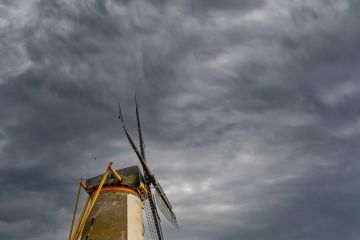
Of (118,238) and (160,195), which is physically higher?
(160,195)

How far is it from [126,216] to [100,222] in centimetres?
140

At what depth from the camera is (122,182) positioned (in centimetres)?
1830

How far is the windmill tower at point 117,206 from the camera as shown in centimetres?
1652

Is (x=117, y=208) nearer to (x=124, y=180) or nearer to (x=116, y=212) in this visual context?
(x=116, y=212)

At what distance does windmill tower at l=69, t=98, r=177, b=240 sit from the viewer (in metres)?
16.5

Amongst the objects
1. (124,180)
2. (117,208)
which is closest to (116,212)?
(117,208)

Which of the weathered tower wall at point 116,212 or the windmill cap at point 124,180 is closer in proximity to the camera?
the weathered tower wall at point 116,212

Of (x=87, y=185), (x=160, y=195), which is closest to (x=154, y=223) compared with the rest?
(x=160, y=195)

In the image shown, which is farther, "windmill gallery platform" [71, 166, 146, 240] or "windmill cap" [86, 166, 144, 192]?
"windmill cap" [86, 166, 144, 192]

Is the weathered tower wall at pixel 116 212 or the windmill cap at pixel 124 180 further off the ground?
the windmill cap at pixel 124 180

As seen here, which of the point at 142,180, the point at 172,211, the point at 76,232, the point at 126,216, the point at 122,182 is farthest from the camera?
the point at 172,211

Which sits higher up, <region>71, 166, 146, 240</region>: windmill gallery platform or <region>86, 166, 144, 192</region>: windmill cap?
<region>86, 166, 144, 192</region>: windmill cap

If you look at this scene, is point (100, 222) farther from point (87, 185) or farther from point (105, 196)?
point (87, 185)

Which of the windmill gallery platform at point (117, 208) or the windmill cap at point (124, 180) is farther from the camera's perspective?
the windmill cap at point (124, 180)
